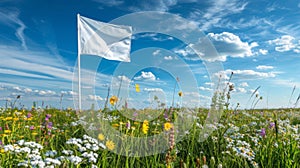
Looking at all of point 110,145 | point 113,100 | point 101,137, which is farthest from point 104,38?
point 110,145

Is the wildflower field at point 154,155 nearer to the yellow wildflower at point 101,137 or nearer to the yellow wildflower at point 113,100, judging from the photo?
the yellow wildflower at point 101,137

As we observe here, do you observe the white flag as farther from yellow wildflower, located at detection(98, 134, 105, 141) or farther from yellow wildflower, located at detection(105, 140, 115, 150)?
yellow wildflower, located at detection(105, 140, 115, 150)

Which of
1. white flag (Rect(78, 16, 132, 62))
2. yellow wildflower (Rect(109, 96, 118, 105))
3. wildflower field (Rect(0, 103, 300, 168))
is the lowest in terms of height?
wildflower field (Rect(0, 103, 300, 168))

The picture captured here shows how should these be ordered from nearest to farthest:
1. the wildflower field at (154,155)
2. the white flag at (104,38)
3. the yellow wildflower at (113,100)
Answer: the wildflower field at (154,155)
the yellow wildflower at (113,100)
the white flag at (104,38)

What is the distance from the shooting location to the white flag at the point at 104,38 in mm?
8305

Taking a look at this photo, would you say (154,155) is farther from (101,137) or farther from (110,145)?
(101,137)

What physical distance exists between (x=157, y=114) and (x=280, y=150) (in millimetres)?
2601

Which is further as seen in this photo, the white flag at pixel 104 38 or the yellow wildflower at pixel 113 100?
the white flag at pixel 104 38

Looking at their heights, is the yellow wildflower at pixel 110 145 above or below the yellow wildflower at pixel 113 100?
below

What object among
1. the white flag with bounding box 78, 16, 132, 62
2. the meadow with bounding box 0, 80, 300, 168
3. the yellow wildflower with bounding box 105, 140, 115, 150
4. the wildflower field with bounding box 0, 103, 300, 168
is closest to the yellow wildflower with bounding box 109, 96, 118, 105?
the meadow with bounding box 0, 80, 300, 168

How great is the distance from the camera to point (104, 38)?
337 inches

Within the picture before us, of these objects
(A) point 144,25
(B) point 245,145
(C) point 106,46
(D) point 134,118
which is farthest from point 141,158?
(C) point 106,46

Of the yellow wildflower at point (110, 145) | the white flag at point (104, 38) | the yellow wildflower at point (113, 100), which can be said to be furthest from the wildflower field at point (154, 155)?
the white flag at point (104, 38)

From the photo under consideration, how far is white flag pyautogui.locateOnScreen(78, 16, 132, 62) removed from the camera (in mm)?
8305
